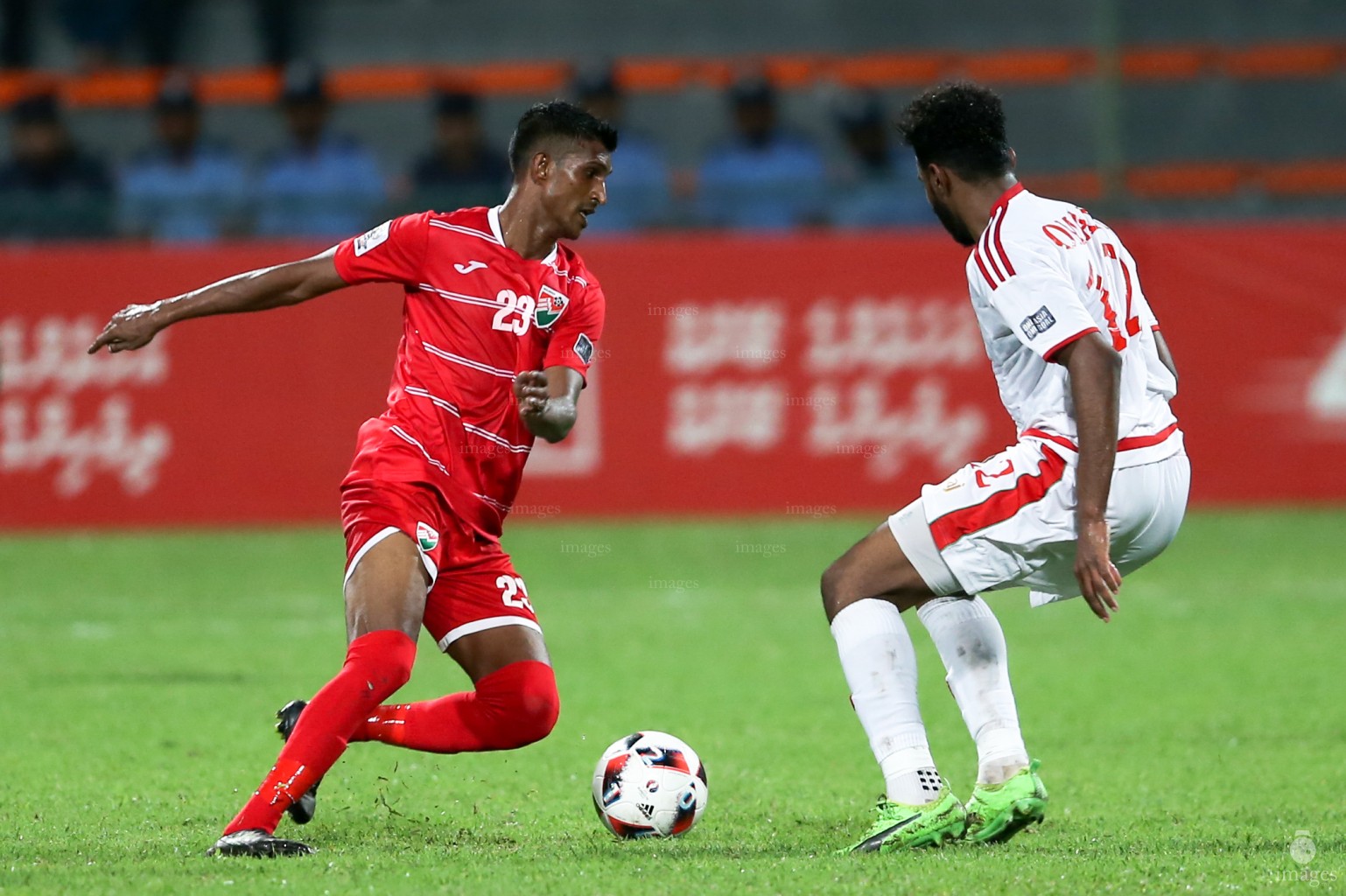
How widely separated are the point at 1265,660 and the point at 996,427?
4667 millimetres

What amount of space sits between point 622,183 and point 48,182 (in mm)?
3964

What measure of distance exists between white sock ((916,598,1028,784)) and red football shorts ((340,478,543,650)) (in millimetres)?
1155

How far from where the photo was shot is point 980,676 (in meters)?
4.86

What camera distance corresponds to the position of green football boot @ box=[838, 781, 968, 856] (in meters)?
4.58

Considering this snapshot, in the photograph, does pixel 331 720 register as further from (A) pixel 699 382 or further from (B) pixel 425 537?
(A) pixel 699 382

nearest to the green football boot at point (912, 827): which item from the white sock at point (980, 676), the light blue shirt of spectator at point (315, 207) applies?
the white sock at point (980, 676)

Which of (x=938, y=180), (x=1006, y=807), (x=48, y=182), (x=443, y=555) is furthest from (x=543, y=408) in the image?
(x=48, y=182)

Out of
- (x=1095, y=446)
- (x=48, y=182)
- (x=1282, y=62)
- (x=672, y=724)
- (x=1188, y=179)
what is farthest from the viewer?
(x=1282, y=62)

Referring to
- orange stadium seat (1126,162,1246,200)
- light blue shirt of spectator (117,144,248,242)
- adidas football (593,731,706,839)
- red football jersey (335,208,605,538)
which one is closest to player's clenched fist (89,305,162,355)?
red football jersey (335,208,605,538)

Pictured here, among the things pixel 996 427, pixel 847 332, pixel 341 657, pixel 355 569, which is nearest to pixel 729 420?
pixel 847 332

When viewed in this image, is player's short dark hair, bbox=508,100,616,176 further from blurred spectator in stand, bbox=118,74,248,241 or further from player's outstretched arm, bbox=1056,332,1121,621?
blurred spectator in stand, bbox=118,74,248,241

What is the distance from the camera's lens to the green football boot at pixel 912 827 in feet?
15.0

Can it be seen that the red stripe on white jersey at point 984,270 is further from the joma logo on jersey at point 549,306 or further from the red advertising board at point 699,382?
the red advertising board at point 699,382

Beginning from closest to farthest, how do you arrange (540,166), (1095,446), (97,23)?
(1095,446), (540,166), (97,23)
